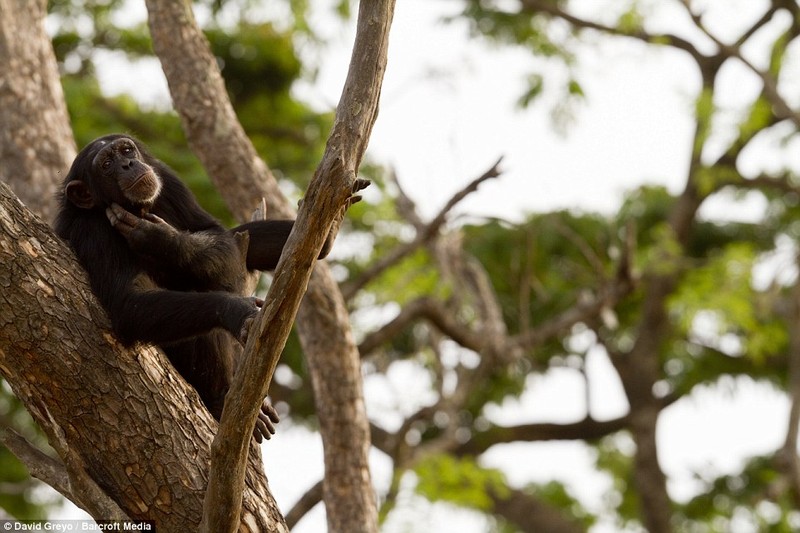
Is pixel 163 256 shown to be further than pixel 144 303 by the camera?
Yes

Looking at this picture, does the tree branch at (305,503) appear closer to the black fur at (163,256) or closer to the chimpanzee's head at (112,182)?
the black fur at (163,256)

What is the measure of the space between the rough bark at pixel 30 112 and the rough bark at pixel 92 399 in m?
2.38

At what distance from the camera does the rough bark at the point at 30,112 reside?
7.27 metres

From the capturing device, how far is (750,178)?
55.7ft

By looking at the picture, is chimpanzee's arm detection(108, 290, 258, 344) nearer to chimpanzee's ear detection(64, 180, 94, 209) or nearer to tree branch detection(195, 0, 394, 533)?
tree branch detection(195, 0, 394, 533)

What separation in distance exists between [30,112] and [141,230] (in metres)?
2.46

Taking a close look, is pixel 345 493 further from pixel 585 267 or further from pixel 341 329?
pixel 585 267

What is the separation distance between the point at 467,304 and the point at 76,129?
6.22 metres

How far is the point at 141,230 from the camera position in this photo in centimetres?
561

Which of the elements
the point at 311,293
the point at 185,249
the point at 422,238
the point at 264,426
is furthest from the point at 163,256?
the point at 422,238

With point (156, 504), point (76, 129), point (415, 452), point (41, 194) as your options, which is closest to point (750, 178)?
point (415, 452)

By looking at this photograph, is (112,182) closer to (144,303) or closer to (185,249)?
(185,249)

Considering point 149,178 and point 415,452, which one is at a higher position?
point 415,452

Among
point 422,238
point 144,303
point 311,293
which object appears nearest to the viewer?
point 144,303
